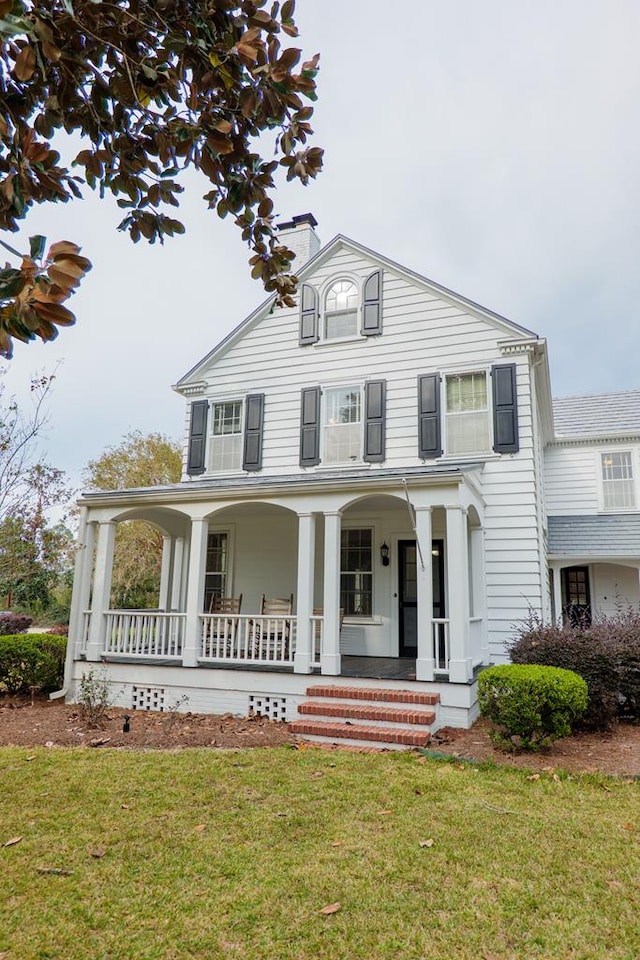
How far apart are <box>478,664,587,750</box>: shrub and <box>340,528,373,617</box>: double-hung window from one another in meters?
4.59

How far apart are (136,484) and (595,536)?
17.5m

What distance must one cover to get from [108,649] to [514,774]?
6.49 meters

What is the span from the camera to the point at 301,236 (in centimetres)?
1327

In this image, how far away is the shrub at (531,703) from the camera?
6.23m

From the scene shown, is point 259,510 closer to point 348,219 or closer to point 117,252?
point 117,252

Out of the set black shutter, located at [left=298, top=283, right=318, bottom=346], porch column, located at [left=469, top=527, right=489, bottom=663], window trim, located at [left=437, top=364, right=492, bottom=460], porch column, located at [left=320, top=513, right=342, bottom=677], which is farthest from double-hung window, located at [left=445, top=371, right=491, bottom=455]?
porch column, located at [left=320, top=513, right=342, bottom=677]

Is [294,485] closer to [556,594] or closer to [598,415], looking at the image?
[556,594]

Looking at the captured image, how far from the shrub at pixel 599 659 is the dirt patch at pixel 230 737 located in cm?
29

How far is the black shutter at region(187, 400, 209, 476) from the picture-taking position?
12320mm

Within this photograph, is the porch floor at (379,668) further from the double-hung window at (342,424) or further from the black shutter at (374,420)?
the double-hung window at (342,424)

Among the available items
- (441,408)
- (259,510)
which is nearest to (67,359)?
(259,510)

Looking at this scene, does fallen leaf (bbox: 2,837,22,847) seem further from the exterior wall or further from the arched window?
the exterior wall

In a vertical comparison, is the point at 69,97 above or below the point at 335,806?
above

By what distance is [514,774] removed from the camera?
5695 mm
